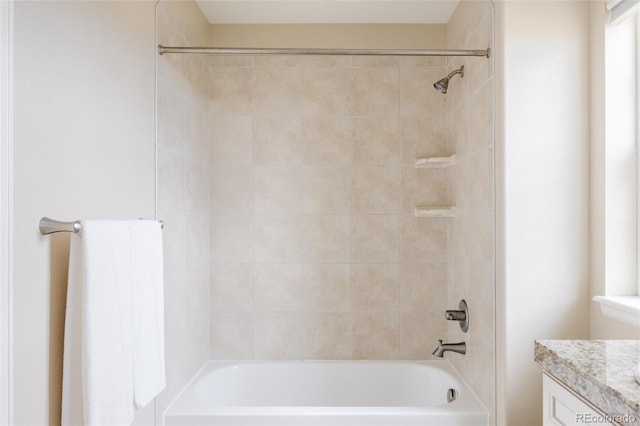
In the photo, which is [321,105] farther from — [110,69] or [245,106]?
[110,69]

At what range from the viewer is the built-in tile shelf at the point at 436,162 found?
2.54 m

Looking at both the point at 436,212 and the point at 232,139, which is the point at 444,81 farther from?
the point at 232,139

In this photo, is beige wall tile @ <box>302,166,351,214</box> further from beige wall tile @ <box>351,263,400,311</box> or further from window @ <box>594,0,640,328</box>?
window @ <box>594,0,640,328</box>

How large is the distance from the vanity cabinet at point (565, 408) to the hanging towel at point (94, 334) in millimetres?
1122

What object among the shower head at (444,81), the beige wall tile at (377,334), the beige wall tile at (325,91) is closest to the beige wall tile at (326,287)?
the beige wall tile at (377,334)

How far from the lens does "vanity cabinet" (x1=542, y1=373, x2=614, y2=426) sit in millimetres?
1068

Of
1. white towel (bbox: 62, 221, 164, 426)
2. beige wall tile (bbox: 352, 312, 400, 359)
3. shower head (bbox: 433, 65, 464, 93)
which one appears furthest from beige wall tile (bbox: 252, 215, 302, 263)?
white towel (bbox: 62, 221, 164, 426)

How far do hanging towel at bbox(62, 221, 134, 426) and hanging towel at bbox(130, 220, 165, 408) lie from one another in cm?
12

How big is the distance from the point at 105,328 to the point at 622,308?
1.56 m

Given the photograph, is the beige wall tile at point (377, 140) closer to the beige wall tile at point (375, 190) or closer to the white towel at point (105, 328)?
the beige wall tile at point (375, 190)

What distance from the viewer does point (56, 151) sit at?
1.28 m

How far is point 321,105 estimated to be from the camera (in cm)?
277
